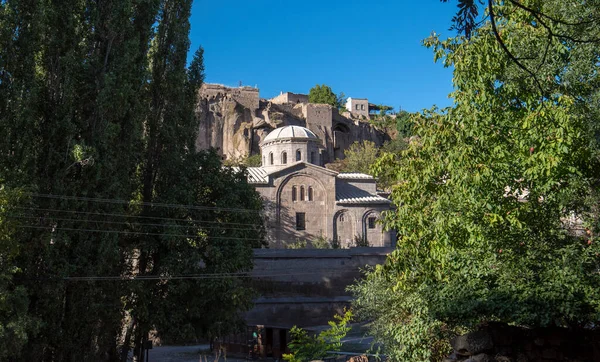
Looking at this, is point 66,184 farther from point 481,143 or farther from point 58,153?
point 481,143

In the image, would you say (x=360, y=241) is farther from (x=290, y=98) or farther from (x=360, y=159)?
(x=290, y=98)

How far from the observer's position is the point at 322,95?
67625 mm

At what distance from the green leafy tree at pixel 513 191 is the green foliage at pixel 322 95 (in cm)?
5673

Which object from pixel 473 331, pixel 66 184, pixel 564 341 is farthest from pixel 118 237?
pixel 564 341

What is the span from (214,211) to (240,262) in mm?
1723

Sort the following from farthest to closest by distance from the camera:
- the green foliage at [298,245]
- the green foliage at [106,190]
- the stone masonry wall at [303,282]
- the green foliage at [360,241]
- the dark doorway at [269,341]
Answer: the green foliage at [360,241] → the green foliage at [298,245] → the stone masonry wall at [303,282] → the dark doorway at [269,341] → the green foliage at [106,190]

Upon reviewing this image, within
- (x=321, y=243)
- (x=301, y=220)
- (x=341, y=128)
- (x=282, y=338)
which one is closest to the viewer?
(x=282, y=338)

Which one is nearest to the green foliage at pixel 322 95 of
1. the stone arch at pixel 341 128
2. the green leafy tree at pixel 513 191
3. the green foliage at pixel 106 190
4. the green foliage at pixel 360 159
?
the stone arch at pixel 341 128

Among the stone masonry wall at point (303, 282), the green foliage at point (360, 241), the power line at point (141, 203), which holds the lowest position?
the stone masonry wall at point (303, 282)

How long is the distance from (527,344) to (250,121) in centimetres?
4305

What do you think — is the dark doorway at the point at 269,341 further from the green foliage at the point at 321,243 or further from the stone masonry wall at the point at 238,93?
the stone masonry wall at the point at 238,93

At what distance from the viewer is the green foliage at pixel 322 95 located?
66875mm

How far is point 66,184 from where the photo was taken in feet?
45.2

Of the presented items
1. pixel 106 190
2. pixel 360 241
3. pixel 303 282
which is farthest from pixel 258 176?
pixel 106 190
